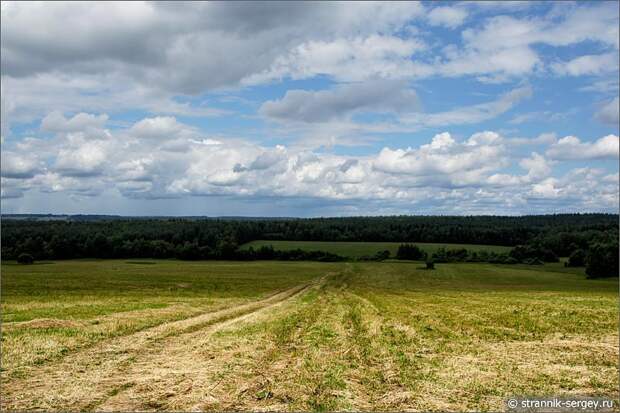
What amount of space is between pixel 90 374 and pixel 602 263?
10049cm

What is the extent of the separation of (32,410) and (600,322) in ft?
93.6

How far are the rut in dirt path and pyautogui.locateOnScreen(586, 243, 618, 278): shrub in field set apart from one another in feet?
303

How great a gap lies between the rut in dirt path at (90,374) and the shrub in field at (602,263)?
92299 millimetres

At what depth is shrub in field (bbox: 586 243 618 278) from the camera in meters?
94.2

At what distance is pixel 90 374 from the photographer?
50.5 feet

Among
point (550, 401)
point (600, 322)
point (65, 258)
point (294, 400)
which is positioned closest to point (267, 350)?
point (294, 400)

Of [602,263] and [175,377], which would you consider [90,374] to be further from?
[602,263]

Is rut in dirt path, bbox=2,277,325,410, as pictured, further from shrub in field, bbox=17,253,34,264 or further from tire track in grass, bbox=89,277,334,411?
shrub in field, bbox=17,253,34,264

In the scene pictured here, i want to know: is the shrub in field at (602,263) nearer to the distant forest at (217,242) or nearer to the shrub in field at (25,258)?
the distant forest at (217,242)

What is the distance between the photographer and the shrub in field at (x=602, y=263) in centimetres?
9419

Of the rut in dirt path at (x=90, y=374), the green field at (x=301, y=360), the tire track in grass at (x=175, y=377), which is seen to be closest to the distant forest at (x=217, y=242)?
the green field at (x=301, y=360)

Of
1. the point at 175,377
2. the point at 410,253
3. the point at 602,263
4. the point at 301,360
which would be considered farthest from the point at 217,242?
the point at 175,377

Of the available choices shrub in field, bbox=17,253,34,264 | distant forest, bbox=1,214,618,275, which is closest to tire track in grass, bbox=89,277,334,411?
distant forest, bbox=1,214,618,275

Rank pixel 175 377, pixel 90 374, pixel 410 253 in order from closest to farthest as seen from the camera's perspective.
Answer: pixel 175 377 < pixel 90 374 < pixel 410 253
